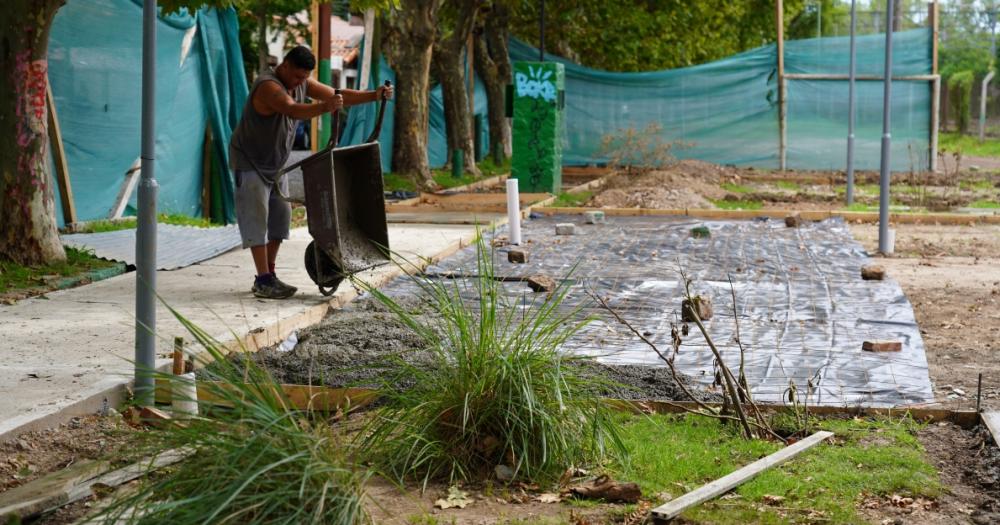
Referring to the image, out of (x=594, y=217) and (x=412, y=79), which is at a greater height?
(x=412, y=79)

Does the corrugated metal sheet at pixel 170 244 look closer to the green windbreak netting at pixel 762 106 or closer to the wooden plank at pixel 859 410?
the wooden plank at pixel 859 410

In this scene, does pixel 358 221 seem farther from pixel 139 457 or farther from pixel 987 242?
pixel 987 242

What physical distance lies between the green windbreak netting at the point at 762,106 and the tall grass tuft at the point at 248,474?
904 inches

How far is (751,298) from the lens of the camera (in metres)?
9.50

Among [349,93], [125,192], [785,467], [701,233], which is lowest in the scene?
[785,467]

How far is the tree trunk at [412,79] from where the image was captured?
2039cm

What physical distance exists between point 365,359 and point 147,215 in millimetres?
1568

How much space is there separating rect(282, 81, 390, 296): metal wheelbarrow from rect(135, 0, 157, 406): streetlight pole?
241cm

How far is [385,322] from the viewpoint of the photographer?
774 cm

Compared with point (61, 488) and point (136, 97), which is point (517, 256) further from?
point (61, 488)

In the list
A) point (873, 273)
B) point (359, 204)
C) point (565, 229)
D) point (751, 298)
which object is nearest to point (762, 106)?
point (565, 229)

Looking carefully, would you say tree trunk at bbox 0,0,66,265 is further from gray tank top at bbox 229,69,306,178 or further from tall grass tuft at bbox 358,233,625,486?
tall grass tuft at bbox 358,233,625,486

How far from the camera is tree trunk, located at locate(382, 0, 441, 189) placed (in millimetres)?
20391

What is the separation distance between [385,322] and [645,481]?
324cm
